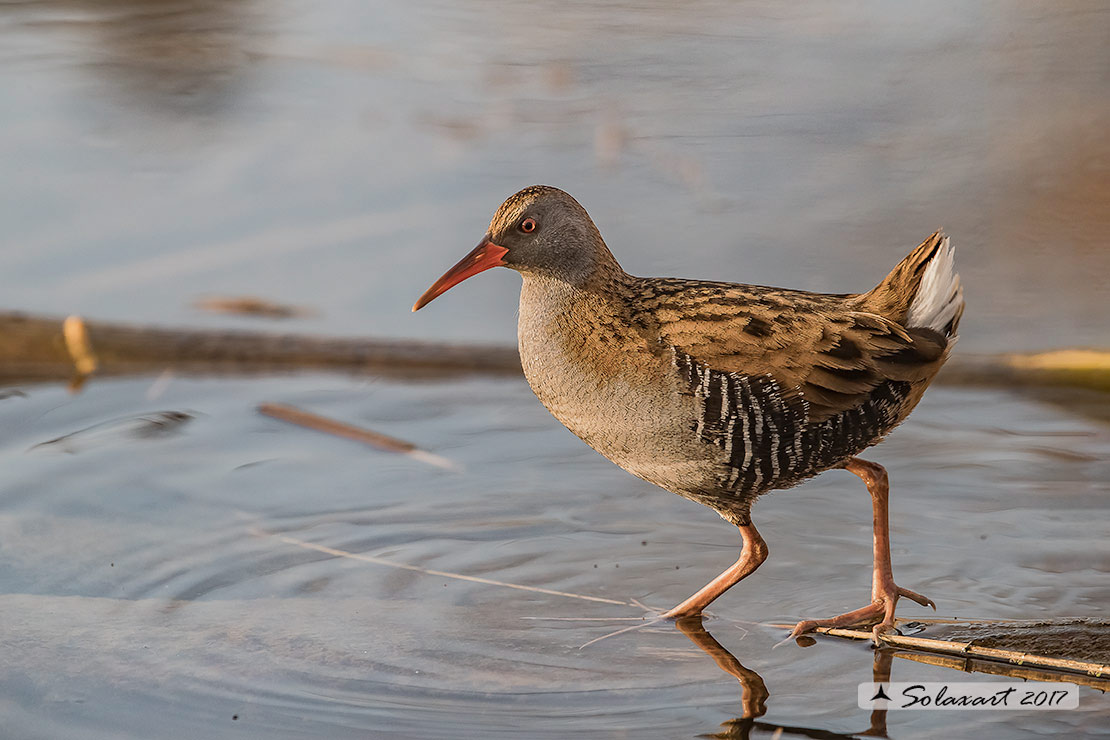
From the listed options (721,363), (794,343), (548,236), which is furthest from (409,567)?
(794,343)

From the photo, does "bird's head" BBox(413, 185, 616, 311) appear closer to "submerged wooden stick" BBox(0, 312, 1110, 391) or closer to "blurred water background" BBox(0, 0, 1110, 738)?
"blurred water background" BBox(0, 0, 1110, 738)

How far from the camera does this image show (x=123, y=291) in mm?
6789

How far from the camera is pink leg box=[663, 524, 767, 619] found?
13.4ft

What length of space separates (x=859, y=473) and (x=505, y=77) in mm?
4604

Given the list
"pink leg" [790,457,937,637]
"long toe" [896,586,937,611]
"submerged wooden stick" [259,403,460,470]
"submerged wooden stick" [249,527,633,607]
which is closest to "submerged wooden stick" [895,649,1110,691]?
"pink leg" [790,457,937,637]

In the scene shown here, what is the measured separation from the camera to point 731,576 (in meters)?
4.11

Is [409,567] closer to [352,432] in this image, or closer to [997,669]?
[352,432]

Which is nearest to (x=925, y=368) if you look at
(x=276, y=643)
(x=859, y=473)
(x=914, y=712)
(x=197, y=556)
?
(x=859, y=473)

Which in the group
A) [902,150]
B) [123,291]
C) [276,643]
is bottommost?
[276,643]

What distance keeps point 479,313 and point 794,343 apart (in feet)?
9.74

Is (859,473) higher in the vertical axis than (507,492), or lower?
higher

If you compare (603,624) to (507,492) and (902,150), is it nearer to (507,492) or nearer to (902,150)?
(507,492)

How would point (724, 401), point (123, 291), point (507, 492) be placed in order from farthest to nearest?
point (123, 291), point (507, 492), point (724, 401)

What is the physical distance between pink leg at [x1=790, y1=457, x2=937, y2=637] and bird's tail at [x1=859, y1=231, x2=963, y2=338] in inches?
17.7
